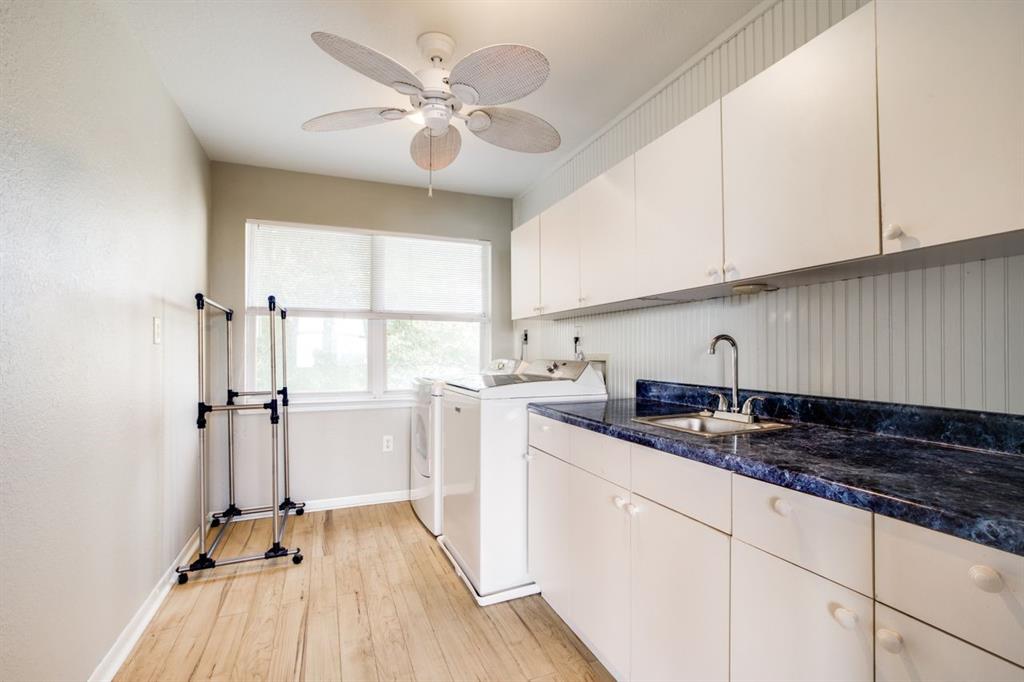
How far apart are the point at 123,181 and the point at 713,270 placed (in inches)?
87.3

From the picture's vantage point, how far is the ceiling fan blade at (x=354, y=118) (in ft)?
5.43

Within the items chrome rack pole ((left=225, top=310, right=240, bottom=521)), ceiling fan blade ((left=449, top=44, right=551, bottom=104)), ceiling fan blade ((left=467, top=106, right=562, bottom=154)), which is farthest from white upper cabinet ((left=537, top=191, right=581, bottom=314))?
chrome rack pole ((left=225, top=310, right=240, bottom=521))

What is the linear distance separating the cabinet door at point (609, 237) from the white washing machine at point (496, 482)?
0.53 m

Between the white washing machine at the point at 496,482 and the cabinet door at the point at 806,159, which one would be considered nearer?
the cabinet door at the point at 806,159

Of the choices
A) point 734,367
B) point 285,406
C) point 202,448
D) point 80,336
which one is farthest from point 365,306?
point 734,367

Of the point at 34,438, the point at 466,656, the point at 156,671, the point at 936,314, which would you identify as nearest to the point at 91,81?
the point at 34,438

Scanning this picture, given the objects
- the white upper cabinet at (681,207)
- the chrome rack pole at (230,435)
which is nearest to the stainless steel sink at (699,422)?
the white upper cabinet at (681,207)

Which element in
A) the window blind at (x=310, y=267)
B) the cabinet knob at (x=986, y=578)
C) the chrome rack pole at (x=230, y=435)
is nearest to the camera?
the cabinet knob at (x=986, y=578)

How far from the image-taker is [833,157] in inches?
44.1

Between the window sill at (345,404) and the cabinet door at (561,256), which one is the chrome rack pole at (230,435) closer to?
the window sill at (345,404)

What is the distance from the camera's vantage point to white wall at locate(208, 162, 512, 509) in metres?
3.00

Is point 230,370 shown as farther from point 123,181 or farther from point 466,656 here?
point 466,656

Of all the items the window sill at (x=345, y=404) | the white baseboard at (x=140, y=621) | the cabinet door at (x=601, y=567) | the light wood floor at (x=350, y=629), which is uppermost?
the window sill at (x=345, y=404)

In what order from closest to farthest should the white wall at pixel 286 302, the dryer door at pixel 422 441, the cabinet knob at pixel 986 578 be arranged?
the cabinet knob at pixel 986 578, the dryer door at pixel 422 441, the white wall at pixel 286 302
